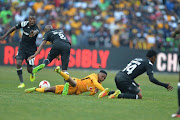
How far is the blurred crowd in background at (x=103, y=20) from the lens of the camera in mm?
25766

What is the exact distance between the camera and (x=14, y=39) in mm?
25531

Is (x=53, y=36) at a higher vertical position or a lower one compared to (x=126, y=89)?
higher

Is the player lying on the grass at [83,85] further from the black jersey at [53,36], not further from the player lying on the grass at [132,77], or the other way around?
the black jersey at [53,36]

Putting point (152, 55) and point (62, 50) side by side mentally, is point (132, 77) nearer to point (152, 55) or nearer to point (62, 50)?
point (152, 55)

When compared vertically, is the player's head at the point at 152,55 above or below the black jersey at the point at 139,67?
above

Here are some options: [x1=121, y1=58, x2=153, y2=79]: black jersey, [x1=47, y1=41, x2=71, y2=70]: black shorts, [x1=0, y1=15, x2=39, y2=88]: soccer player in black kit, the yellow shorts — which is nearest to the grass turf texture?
the yellow shorts

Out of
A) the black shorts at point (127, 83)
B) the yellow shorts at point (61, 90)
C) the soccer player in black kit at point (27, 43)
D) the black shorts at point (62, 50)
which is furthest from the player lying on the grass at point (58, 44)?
the black shorts at point (127, 83)

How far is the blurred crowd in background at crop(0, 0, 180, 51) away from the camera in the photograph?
25.8m

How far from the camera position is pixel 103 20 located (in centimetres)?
2766

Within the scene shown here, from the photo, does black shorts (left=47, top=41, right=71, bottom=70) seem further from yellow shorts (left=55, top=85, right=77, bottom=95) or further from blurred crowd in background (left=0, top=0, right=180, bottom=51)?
blurred crowd in background (left=0, top=0, right=180, bottom=51)

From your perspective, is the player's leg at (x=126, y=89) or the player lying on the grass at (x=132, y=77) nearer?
the player lying on the grass at (x=132, y=77)

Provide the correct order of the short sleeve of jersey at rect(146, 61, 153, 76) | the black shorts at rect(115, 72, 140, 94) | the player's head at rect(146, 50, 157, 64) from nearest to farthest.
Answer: the short sleeve of jersey at rect(146, 61, 153, 76)
the player's head at rect(146, 50, 157, 64)
the black shorts at rect(115, 72, 140, 94)

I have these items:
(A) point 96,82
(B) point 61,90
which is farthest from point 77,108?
(B) point 61,90

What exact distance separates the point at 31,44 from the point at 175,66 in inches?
472
